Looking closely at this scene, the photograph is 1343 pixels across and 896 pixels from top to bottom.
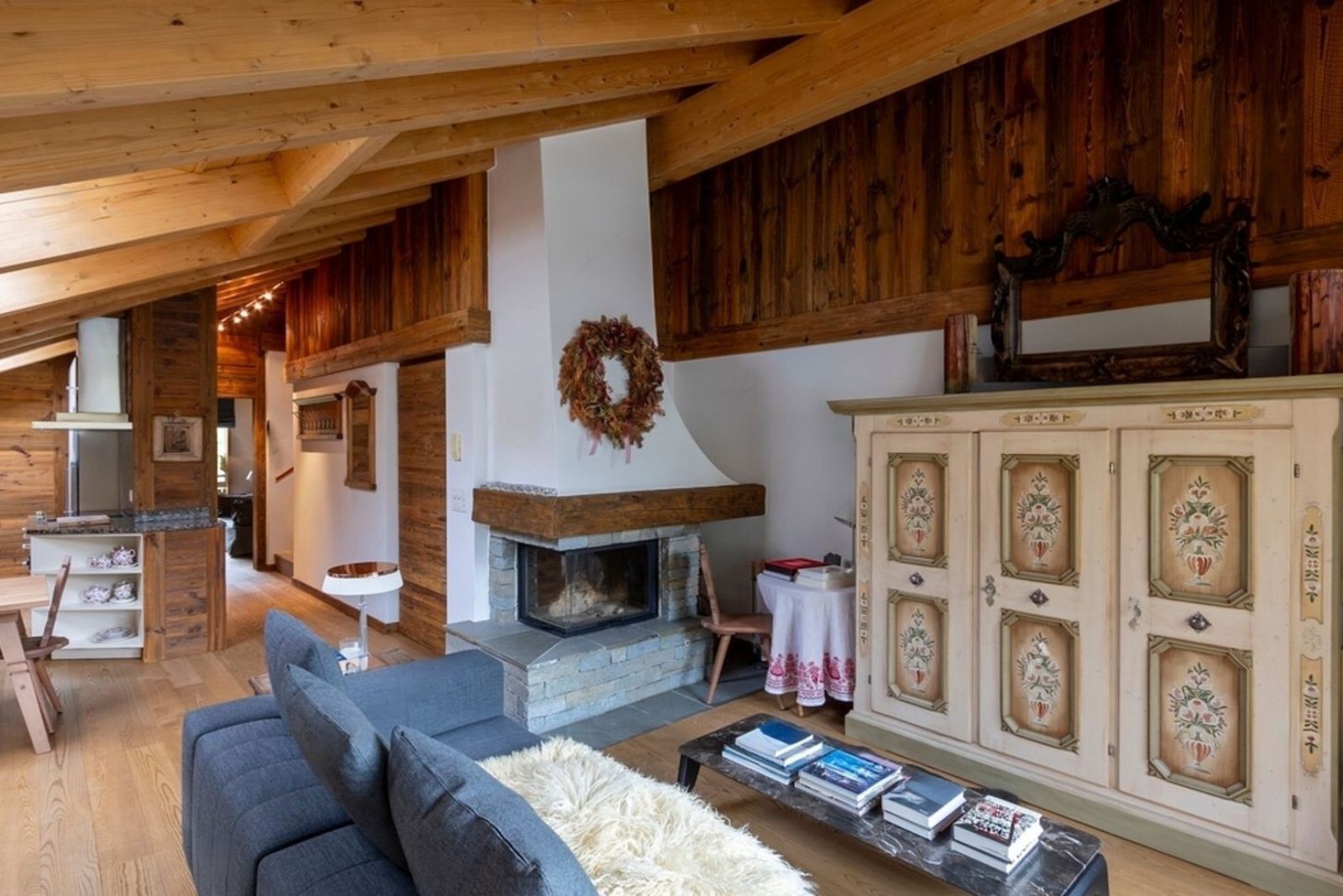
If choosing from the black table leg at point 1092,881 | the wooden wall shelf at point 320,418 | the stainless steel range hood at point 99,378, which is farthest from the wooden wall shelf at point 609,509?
the stainless steel range hood at point 99,378

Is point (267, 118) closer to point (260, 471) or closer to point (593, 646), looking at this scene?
point (593, 646)

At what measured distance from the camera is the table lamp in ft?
9.77

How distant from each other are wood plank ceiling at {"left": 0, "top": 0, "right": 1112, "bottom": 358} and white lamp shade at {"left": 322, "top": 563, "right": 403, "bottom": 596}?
156 cm

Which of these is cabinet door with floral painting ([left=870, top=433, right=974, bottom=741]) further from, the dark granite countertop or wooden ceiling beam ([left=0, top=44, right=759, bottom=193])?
the dark granite countertop

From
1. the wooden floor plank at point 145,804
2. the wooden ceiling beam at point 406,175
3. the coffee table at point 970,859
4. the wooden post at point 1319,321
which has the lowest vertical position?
the wooden floor plank at point 145,804

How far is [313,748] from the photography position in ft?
5.24

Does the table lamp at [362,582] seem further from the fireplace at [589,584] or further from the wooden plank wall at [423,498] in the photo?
the wooden plank wall at [423,498]

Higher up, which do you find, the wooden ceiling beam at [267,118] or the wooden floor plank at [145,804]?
the wooden ceiling beam at [267,118]

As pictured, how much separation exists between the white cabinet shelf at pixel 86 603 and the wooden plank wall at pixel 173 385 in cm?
42

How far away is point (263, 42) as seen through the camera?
1842 millimetres

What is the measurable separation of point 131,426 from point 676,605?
415 centimetres

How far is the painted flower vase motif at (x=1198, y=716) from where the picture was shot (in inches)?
96.1

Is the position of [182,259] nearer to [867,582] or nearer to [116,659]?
[116,659]

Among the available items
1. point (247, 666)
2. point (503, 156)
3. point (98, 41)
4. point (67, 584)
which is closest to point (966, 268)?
point (503, 156)
